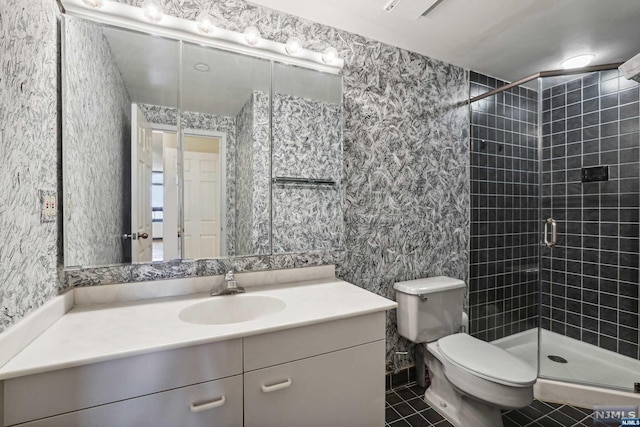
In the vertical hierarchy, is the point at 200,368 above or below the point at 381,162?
below

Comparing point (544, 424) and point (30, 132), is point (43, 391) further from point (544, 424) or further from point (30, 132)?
point (544, 424)

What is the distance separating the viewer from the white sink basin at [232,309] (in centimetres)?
124

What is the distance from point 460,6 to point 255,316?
72.3 inches

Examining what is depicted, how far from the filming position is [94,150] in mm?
1233

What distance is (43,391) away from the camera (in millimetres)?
752

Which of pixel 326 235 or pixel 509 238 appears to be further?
pixel 509 238

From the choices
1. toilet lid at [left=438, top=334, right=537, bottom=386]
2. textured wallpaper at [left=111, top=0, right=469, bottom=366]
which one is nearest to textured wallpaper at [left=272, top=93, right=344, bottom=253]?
textured wallpaper at [left=111, top=0, right=469, bottom=366]

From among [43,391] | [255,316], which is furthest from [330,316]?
[43,391]

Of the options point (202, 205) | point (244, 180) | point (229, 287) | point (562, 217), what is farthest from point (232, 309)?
point (562, 217)

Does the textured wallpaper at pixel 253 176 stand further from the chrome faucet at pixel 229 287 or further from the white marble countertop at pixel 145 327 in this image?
the white marble countertop at pixel 145 327

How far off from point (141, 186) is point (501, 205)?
2.42 m

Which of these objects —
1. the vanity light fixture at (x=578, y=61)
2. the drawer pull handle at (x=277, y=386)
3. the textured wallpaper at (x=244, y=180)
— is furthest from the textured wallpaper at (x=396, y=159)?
the drawer pull handle at (x=277, y=386)

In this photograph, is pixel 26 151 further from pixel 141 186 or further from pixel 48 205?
pixel 141 186

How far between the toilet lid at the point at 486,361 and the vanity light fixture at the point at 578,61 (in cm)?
205
